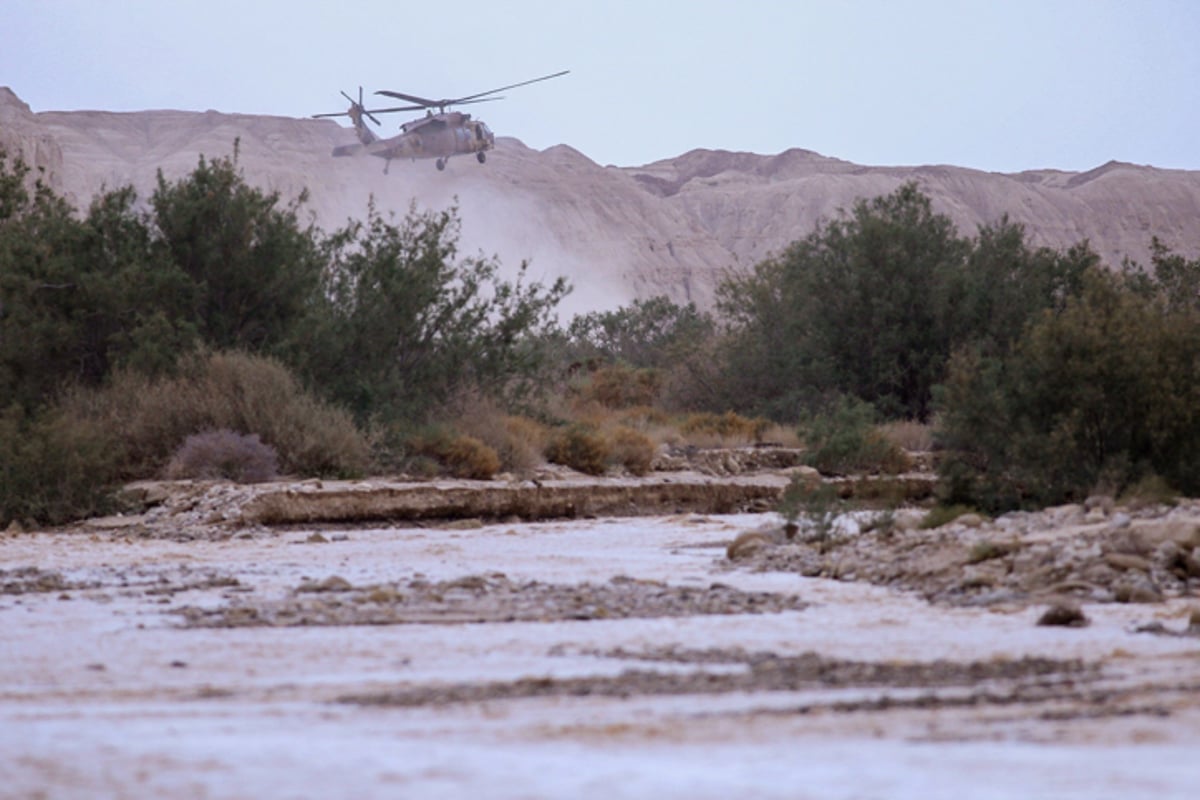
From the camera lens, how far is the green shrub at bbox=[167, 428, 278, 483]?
18.9 meters

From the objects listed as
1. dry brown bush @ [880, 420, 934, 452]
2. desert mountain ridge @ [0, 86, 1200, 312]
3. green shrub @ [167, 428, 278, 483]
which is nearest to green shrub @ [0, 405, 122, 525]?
green shrub @ [167, 428, 278, 483]

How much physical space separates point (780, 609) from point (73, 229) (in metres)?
16.9

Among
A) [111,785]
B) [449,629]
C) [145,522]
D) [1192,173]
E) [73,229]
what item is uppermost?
[1192,173]

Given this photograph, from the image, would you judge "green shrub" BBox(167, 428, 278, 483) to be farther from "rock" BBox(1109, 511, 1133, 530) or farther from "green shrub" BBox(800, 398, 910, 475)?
"rock" BBox(1109, 511, 1133, 530)

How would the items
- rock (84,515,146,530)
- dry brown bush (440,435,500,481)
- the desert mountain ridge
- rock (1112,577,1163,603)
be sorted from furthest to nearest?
the desert mountain ridge → dry brown bush (440,435,500,481) → rock (84,515,146,530) → rock (1112,577,1163,603)

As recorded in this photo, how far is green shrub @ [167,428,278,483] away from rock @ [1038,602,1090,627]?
12876 mm

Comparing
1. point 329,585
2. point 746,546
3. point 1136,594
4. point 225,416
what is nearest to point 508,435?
point 225,416

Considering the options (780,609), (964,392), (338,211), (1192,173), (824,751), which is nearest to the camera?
(824,751)

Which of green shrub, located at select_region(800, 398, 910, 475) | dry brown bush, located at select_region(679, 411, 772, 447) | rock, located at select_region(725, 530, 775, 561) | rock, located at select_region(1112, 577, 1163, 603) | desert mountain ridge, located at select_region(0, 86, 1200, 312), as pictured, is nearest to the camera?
rock, located at select_region(1112, 577, 1163, 603)

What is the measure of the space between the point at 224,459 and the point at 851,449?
10.1m

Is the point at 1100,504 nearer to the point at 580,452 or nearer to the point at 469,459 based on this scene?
the point at 469,459

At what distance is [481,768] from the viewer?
406 cm

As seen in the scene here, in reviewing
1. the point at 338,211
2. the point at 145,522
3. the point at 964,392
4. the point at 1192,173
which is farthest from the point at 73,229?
the point at 1192,173

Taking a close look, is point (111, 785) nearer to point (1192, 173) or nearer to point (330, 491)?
point (330, 491)
